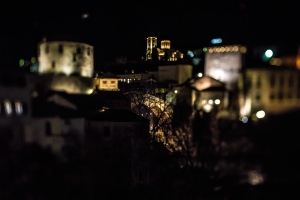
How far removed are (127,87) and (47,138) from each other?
46.1 ft

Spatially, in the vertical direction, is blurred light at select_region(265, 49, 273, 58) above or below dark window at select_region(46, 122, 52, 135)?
above

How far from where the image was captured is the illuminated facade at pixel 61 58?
79.6 feet

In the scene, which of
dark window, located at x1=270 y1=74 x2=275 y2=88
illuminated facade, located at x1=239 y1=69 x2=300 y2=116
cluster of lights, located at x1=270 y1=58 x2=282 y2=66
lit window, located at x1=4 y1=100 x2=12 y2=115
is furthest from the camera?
dark window, located at x1=270 y1=74 x2=275 y2=88

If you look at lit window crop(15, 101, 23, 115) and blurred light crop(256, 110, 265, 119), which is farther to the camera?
blurred light crop(256, 110, 265, 119)

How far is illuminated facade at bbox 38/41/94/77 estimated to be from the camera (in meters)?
24.2

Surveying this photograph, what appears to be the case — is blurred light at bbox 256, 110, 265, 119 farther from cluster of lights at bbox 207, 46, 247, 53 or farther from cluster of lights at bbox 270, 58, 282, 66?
cluster of lights at bbox 207, 46, 247, 53

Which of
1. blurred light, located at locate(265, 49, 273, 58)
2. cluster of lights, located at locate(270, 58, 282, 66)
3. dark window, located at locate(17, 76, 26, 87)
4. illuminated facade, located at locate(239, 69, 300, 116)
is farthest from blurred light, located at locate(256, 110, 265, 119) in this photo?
dark window, located at locate(17, 76, 26, 87)

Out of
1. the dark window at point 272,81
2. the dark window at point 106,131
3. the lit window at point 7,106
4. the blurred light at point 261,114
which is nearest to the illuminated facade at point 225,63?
the blurred light at point 261,114

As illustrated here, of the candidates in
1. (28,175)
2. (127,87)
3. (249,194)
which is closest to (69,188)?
(28,175)

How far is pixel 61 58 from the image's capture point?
24.4 meters

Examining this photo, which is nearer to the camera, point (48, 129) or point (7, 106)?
point (7, 106)

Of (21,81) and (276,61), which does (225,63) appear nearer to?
(276,61)

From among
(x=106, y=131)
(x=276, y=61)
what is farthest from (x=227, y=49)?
(x=106, y=131)

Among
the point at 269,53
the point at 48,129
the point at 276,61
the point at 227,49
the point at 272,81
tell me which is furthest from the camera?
the point at 227,49
